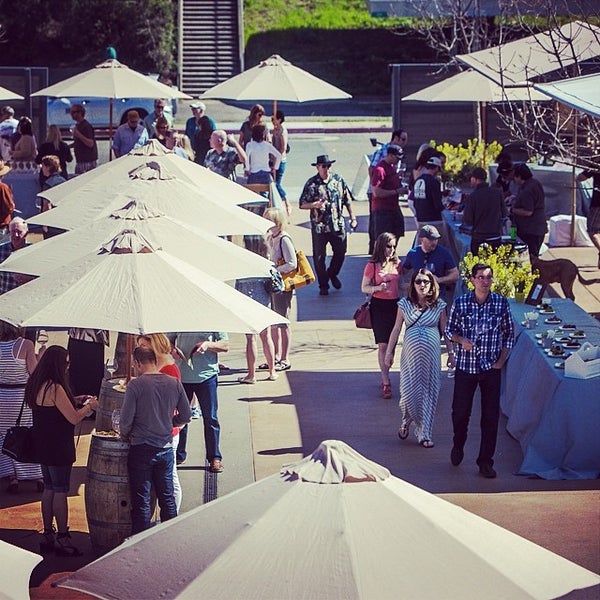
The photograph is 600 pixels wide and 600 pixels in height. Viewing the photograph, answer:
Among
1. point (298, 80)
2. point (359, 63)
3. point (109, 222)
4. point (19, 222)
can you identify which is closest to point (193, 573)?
point (109, 222)

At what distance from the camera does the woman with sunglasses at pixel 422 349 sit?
37.7ft

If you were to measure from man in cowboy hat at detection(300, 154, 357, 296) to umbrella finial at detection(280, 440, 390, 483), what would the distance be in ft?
38.5

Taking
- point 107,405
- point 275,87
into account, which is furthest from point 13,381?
point 275,87

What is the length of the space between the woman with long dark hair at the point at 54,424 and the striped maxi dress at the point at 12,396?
4.30 ft

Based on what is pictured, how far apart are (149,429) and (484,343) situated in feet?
10.7

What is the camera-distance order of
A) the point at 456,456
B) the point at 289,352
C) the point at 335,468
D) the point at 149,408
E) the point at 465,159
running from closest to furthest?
1. the point at 335,468
2. the point at 149,408
3. the point at 456,456
4. the point at 289,352
5. the point at 465,159

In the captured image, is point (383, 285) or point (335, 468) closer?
point (335, 468)

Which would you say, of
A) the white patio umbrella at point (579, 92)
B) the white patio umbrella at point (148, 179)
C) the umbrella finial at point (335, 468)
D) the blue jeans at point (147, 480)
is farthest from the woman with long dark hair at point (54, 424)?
the white patio umbrella at point (148, 179)

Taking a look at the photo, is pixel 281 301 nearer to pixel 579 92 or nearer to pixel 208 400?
pixel 208 400

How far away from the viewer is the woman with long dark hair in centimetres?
901

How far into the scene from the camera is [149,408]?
8484 millimetres

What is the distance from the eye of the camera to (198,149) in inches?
907

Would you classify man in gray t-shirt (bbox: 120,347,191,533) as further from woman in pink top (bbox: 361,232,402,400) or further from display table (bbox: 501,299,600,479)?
woman in pink top (bbox: 361,232,402,400)

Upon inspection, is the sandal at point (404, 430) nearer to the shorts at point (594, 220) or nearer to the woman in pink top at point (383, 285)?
the woman in pink top at point (383, 285)
